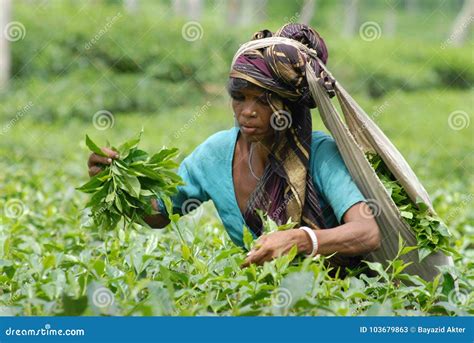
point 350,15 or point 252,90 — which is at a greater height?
point 350,15

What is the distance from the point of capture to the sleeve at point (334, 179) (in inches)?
116

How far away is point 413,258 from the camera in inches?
121

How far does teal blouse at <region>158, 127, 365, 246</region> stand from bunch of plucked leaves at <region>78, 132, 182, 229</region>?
5.9 inches

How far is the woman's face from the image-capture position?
2.96m

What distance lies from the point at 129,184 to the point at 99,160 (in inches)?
5.1

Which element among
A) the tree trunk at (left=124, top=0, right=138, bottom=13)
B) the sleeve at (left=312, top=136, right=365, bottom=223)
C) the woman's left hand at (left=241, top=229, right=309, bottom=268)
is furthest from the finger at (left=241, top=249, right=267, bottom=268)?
the tree trunk at (left=124, top=0, right=138, bottom=13)

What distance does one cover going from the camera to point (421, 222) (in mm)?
2990

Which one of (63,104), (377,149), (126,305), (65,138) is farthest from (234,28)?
(126,305)

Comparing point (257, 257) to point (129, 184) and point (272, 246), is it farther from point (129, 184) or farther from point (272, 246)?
point (129, 184)

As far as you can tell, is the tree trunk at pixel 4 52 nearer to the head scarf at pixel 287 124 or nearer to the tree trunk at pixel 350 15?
the head scarf at pixel 287 124

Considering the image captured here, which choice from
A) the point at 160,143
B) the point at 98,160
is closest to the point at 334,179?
the point at 98,160

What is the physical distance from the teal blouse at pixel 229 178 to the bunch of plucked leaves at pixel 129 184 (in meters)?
0.15

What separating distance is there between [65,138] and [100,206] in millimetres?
6053

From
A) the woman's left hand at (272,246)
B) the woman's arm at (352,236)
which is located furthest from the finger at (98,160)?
the woman's arm at (352,236)
